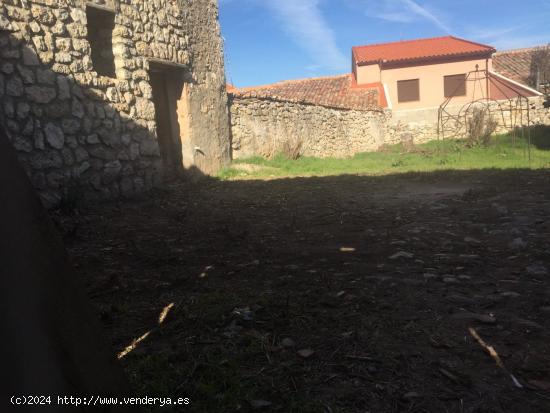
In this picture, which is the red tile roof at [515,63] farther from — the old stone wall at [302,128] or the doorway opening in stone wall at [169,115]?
the doorway opening in stone wall at [169,115]

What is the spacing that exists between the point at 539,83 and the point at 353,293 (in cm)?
2264

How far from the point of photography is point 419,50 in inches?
868

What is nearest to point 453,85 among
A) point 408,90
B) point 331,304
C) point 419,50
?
point 408,90

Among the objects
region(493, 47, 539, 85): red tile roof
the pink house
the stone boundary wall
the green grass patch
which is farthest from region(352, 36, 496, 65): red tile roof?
the green grass patch

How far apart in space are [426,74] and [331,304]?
71.7 feet

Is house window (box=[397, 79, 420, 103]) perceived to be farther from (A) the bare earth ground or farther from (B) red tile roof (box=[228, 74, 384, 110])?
(A) the bare earth ground

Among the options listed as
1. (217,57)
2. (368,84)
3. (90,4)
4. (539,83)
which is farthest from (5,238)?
(539,83)

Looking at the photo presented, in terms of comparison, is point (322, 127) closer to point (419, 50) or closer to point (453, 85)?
point (453, 85)

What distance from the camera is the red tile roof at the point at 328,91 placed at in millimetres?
19328

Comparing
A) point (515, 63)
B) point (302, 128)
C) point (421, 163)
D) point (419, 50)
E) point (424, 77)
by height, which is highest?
point (419, 50)

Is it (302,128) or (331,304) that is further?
(302,128)

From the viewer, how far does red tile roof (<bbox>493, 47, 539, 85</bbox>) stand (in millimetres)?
21609

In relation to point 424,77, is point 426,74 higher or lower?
higher

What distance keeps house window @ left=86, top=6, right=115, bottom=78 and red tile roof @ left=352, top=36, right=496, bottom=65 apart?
17.2 m
